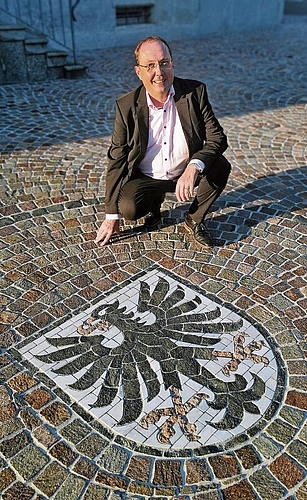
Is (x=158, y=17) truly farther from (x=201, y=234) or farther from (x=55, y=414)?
(x=55, y=414)

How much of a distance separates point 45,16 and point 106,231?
7891mm

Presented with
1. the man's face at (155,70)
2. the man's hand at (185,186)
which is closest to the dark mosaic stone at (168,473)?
the man's hand at (185,186)

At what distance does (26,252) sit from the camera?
3.56 meters

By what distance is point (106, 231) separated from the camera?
355 cm

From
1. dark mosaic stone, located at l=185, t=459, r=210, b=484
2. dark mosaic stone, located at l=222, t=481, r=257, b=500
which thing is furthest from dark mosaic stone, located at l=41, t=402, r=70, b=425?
dark mosaic stone, located at l=222, t=481, r=257, b=500

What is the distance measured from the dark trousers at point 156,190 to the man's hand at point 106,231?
0.11 meters

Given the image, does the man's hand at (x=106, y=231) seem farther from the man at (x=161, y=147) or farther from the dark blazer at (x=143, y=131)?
the dark blazer at (x=143, y=131)

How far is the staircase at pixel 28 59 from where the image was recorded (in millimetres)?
7863

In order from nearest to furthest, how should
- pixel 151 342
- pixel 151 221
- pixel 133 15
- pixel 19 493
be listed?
pixel 19 493 < pixel 151 342 < pixel 151 221 < pixel 133 15

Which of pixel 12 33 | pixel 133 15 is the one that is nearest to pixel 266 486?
pixel 12 33

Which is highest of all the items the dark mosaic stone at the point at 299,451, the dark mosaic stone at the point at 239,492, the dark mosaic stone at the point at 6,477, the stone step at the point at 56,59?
the stone step at the point at 56,59

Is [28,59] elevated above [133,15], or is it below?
below

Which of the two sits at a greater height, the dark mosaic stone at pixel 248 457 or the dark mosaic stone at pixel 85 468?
the dark mosaic stone at pixel 248 457

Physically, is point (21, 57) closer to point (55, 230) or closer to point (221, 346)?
point (55, 230)
